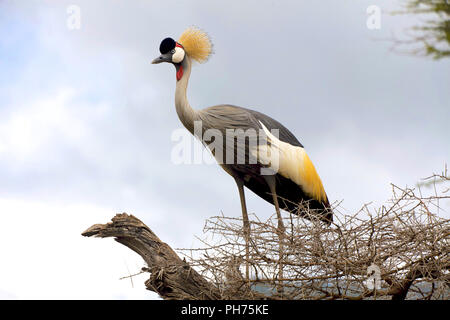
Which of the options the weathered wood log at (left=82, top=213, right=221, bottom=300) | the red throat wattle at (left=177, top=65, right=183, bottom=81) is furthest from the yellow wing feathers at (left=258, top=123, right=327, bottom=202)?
the weathered wood log at (left=82, top=213, right=221, bottom=300)

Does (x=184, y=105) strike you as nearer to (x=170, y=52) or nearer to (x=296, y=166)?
(x=170, y=52)

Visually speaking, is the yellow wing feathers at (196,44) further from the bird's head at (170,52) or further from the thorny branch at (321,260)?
the thorny branch at (321,260)

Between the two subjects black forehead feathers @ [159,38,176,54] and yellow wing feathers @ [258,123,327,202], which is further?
black forehead feathers @ [159,38,176,54]

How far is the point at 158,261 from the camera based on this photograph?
4.07 metres

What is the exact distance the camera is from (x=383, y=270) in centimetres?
369

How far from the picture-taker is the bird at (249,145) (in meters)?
4.86

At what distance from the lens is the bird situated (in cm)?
486

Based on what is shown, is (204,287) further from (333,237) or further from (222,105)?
(222,105)

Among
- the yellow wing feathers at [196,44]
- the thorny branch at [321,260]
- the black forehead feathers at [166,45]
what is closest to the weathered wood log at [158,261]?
the thorny branch at [321,260]

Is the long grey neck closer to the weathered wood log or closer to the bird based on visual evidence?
the bird

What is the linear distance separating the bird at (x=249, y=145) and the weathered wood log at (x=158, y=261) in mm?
877

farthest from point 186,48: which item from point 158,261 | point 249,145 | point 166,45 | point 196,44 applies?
point 158,261
